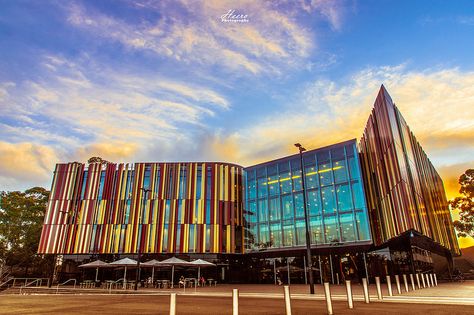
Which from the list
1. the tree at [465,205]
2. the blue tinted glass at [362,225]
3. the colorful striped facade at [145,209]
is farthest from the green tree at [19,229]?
the tree at [465,205]

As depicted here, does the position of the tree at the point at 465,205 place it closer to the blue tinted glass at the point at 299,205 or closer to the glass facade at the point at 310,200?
the glass facade at the point at 310,200

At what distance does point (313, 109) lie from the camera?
90.2ft

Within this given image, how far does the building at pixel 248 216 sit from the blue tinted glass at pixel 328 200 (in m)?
0.11

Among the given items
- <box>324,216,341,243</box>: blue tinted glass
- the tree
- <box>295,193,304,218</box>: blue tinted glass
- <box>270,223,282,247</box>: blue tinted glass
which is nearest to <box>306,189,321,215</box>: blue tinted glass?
<box>295,193,304,218</box>: blue tinted glass

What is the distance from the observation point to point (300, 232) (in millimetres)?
34531

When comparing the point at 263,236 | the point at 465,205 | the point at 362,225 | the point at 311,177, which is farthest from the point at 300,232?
the point at 465,205

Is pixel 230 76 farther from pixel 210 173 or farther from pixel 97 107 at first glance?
pixel 210 173

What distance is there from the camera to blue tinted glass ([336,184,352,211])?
31.7 metres

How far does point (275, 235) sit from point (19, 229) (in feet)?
124

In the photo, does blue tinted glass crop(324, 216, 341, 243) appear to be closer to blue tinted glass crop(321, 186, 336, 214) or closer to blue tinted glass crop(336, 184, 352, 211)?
blue tinted glass crop(321, 186, 336, 214)

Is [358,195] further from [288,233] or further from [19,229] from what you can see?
[19,229]

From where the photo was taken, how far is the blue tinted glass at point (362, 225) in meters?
30.2

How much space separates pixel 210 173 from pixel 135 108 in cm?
1683

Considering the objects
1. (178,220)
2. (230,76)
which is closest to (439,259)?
(178,220)
